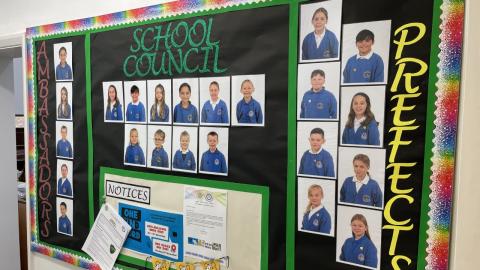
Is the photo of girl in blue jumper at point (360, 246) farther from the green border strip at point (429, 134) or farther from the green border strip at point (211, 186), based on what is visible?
the green border strip at point (211, 186)

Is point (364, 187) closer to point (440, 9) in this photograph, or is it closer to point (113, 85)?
point (440, 9)

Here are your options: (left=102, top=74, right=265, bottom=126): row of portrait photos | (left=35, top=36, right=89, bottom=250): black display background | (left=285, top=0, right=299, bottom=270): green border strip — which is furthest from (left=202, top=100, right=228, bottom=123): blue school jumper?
(left=35, top=36, right=89, bottom=250): black display background

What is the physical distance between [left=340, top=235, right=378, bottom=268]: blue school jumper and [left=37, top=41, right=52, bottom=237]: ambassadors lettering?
4.10ft

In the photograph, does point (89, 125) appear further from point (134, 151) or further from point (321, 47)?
point (321, 47)

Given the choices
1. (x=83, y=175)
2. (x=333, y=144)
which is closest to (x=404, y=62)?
(x=333, y=144)

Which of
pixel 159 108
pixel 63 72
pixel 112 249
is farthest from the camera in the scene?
pixel 63 72

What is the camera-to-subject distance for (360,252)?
2.89 feet

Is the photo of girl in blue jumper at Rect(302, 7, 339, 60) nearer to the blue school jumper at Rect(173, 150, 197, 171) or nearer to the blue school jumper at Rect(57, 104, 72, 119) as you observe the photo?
the blue school jumper at Rect(173, 150, 197, 171)

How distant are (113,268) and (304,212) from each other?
0.80 m

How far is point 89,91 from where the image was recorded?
53.0 inches

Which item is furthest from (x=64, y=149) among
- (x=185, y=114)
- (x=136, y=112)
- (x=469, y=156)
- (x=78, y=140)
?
(x=469, y=156)

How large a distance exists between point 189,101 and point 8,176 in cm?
152

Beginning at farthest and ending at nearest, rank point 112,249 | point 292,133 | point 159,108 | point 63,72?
point 63,72
point 112,249
point 159,108
point 292,133

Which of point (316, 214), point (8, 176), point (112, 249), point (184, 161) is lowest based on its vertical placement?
point (112, 249)
